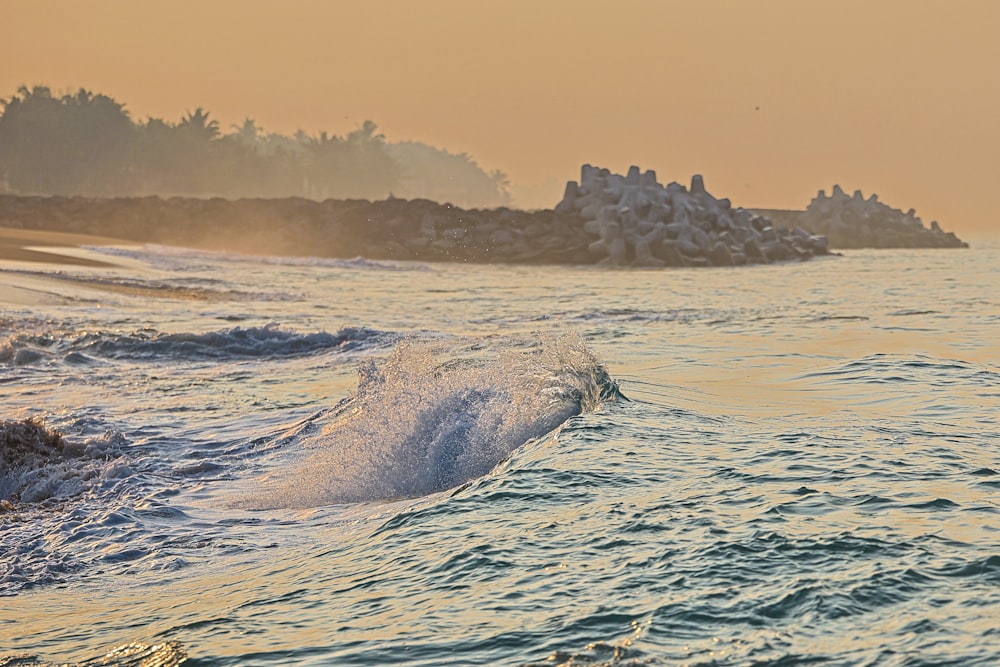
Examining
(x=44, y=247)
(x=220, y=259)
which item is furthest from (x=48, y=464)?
(x=220, y=259)

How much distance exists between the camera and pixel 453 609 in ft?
15.7

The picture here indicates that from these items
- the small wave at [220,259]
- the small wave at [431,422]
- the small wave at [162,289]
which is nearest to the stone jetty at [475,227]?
the small wave at [220,259]

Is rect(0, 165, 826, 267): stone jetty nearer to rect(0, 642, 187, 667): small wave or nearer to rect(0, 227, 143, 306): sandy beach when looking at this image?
rect(0, 227, 143, 306): sandy beach

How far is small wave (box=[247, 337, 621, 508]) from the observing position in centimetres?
803

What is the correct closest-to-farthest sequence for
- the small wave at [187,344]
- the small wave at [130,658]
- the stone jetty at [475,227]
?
the small wave at [130,658] → the small wave at [187,344] → the stone jetty at [475,227]

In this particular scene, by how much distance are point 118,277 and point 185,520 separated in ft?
69.1

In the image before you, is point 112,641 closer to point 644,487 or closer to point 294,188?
point 644,487

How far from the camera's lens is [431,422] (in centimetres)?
919

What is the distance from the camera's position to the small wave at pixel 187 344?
580 inches

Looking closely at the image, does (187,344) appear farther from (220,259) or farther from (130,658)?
(220,259)

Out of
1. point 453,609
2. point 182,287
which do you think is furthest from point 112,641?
point 182,287

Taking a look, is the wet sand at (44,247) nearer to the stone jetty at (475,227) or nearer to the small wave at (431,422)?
the stone jetty at (475,227)

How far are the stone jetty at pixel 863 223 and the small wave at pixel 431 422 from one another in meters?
74.3

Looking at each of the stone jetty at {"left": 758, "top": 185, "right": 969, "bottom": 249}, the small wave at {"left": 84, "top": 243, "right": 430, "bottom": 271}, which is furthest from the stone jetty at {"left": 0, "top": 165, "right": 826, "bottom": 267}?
the stone jetty at {"left": 758, "top": 185, "right": 969, "bottom": 249}
